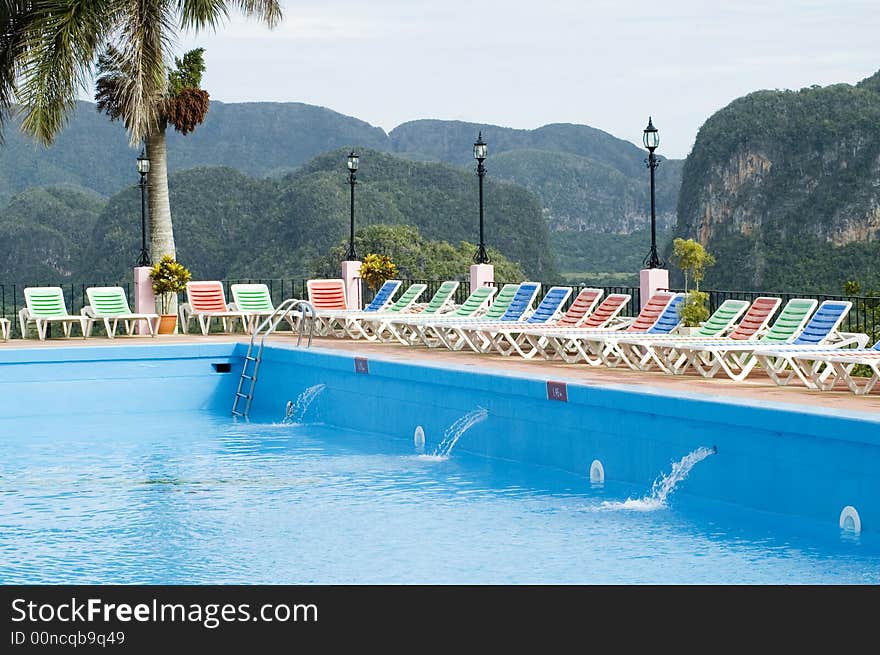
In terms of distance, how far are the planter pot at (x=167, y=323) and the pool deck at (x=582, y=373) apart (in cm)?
126

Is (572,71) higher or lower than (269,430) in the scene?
higher

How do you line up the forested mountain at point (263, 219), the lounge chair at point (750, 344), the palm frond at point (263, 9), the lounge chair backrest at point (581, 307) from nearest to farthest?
1. the lounge chair at point (750, 344)
2. the lounge chair backrest at point (581, 307)
3. the palm frond at point (263, 9)
4. the forested mountain at point (263, 219)

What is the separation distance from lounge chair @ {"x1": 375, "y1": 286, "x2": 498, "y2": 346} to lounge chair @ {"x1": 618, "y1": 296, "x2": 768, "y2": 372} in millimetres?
3196

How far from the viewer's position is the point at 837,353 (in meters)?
11.2

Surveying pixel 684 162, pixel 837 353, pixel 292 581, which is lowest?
pixel 292 581

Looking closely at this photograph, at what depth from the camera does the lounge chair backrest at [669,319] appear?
Answer: 1389cm

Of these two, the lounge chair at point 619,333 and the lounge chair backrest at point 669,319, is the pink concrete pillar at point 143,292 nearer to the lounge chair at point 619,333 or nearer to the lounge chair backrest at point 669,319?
the lounge chair at point 619,333

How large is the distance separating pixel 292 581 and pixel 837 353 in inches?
215

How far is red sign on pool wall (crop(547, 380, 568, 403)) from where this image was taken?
36.2 ft

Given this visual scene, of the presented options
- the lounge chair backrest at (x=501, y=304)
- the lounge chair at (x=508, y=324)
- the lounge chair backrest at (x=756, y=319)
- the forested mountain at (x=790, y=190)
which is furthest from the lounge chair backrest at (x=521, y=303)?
the forested mountain at (x=790, y=190)

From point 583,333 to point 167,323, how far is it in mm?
7858

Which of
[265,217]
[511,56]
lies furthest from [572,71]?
[265,217]
